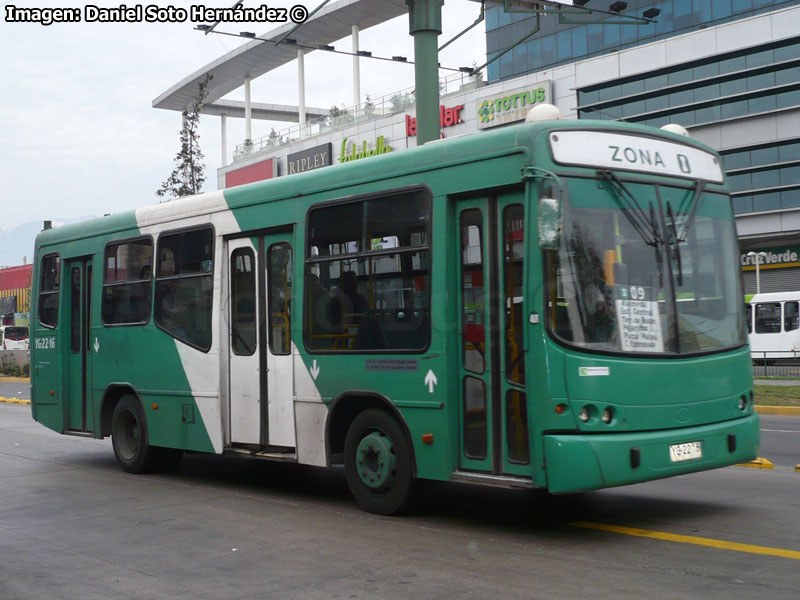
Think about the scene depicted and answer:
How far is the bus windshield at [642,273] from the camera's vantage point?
23.9 ft

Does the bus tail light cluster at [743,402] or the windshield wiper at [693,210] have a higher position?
the windshield wiper at [693,210]

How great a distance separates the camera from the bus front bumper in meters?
7.01

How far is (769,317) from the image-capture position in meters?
38.6

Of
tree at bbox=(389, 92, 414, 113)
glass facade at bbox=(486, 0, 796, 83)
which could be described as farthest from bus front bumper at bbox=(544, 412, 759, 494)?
tree at bbox=(389, 92, 414, 113)

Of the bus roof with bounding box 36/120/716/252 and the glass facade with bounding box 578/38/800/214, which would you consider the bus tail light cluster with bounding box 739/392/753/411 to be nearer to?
the bus roof with bounding box 36/120/716/252

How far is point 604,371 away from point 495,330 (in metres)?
0.94

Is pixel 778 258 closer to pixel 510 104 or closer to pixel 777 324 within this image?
pixel 777 324

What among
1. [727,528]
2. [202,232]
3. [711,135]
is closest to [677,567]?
[727,528]

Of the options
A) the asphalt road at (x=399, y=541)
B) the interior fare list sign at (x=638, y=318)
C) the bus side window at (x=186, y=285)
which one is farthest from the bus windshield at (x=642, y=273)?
the bus side window at (x=186, y=285)

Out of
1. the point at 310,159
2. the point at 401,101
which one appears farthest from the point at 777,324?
the point at 310,159

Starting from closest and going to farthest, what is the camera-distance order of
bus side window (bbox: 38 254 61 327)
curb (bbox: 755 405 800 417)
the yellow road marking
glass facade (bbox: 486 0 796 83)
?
1. the yellow road marking
2. bus side window (bbox: 38 254 61 327)
3. curb (bbox: 755 405 800 417)
4. glass facade (bbox: 486 0 796 83)

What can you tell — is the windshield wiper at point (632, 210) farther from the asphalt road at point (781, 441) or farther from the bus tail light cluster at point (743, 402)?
the asphalt road at point (781, 441)

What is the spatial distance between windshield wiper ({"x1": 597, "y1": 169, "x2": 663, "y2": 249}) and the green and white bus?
0.02 m

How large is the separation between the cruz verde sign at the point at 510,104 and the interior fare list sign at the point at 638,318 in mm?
37797
